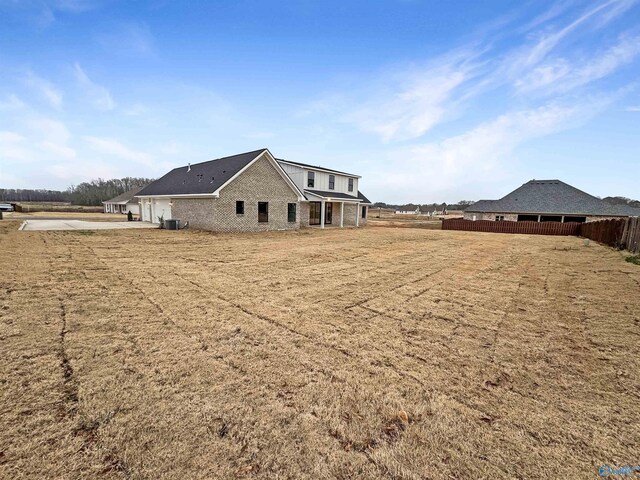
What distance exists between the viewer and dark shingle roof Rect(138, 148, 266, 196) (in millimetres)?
18645

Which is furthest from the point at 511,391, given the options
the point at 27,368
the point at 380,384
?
the point at 27,368

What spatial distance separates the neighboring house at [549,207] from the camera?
30016mm

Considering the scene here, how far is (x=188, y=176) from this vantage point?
2311cm

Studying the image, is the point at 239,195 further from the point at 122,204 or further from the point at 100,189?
the point at 100,189

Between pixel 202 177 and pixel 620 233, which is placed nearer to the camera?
pixel 620 233

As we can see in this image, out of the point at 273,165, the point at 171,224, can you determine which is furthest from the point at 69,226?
the point at 273,165

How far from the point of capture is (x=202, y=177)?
20875 millimetres

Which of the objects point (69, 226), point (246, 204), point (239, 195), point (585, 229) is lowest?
point (69, 226)

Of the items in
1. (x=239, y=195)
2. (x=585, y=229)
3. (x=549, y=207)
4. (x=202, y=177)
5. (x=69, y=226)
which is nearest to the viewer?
(x=69, y=226)

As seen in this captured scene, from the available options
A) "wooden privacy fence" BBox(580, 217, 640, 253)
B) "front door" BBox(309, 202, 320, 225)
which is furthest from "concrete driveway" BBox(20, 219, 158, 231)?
"wooden privacy fence" BBox(580, 217, 640, 253)

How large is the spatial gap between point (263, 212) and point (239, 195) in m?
2.24

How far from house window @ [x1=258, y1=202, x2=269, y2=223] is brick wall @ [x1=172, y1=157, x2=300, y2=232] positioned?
0.24m

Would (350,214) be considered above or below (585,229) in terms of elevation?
above

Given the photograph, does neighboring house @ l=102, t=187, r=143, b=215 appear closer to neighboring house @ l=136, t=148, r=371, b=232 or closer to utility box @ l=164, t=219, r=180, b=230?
neighboring house @ l=136, t=148, r=371, b=232
